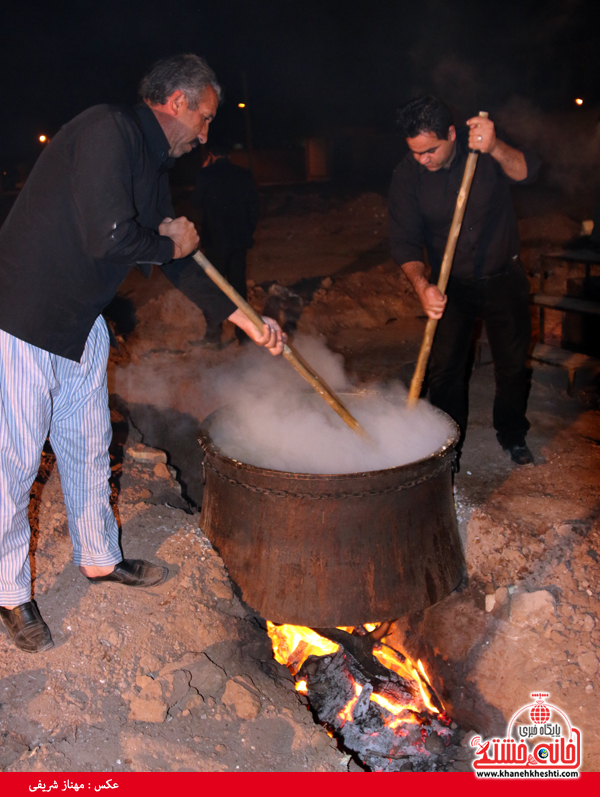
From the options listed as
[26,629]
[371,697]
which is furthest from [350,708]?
[26,629]

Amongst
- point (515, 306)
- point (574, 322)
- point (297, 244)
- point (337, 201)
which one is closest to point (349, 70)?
point (337, 201)

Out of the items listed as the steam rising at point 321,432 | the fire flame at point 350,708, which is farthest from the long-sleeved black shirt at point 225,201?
the fire flame at point 350,708

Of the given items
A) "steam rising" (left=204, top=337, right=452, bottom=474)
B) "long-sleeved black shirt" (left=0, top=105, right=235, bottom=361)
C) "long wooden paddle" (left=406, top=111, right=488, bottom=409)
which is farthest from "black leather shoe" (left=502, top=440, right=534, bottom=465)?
"long-sleeved black shirt" (left=0, top=105, right=235, bottom=361)

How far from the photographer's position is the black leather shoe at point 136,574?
2.84 m

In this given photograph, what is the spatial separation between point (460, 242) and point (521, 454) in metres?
1.51

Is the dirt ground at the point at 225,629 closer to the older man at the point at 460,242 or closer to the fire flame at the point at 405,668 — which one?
the fire flame at the point at 405,668

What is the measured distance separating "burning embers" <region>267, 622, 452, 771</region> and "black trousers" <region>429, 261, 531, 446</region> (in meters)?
1.56

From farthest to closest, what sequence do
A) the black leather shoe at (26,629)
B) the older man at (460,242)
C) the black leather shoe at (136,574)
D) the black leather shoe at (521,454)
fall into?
the black leather shoe at (521,454), the older man at (460,242), the black leather shoe at (136,574), the black leather shoe at (26,629)

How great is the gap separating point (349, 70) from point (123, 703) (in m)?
30.3

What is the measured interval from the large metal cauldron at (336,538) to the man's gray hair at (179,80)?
1442mm

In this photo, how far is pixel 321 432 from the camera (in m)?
3.36

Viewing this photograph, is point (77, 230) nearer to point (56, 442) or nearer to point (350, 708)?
point (56, 442)

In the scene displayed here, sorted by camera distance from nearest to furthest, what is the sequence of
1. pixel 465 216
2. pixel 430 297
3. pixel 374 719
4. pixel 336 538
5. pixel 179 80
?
pixel 179 80
pixel 336 538
pixel 374 719
pixel 430 297
pixel 465 216

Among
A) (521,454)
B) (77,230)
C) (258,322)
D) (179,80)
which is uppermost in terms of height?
(179,80)
